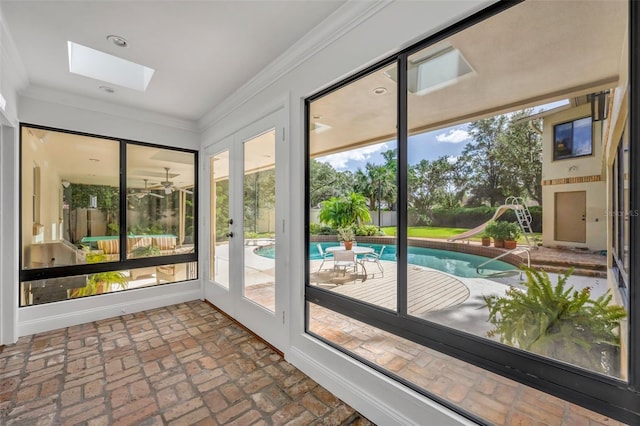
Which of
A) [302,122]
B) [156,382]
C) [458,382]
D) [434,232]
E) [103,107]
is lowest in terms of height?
[156,382]

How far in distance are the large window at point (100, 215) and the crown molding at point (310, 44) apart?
162 cm

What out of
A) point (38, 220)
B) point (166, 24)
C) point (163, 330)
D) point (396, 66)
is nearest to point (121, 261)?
point (38, 220)

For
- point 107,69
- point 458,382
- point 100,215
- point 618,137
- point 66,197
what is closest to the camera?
point 618,137

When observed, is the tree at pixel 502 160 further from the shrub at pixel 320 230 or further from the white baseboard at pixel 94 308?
the white baseboard at pixel 94 308

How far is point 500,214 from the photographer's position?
4.47 ft

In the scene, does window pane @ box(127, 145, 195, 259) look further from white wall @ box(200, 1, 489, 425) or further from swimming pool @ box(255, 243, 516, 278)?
swimming pool @ box(255, 243, 516, 278)

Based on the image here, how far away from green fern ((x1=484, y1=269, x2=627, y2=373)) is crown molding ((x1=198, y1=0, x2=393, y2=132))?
5.67 feet

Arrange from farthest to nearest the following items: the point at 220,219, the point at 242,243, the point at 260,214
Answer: the point at 220,219, the point at 242,243, the point at 260,214

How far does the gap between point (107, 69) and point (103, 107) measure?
761 mm

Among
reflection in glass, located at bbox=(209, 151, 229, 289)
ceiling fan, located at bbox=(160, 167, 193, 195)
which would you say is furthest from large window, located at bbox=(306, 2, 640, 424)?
ceiling fan, located at bbox=(160, 167, 193, 195)

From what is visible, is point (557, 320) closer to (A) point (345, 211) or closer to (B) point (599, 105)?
(B) point (599, 105)

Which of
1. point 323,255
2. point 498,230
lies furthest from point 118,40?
point 498,230

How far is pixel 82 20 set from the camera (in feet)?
6.43

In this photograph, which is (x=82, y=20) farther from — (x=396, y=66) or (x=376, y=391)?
(x=376, y=391)
